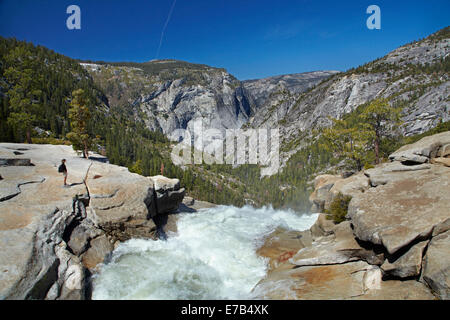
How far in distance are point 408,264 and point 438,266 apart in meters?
1.32

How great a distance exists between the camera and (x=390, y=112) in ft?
109

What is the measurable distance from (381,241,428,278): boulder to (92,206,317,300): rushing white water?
821 centimetres

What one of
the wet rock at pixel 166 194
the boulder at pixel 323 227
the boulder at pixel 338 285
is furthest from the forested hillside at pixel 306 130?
the boulder at pixel 338 285

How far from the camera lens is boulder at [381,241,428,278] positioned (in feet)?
33.6

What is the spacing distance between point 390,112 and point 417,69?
574ft

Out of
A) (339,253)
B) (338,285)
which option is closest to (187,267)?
(338,285)

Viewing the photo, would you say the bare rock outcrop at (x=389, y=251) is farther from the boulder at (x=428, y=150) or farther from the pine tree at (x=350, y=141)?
the pine tree at (x=350, y=141)

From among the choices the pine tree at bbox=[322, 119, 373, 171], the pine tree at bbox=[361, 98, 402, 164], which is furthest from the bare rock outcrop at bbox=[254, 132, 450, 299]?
the pine tree at bbox=[361, 98, 402, 164]

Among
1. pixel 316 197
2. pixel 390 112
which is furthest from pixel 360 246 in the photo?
pixel 390 112

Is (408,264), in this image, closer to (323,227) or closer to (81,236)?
(323,227)

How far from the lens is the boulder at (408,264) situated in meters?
10.2
